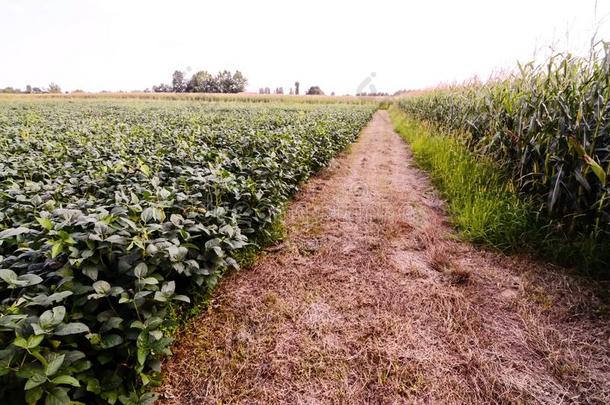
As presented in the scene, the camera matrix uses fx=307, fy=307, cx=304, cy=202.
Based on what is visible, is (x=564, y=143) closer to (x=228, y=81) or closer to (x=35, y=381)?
(x=35, y=381)

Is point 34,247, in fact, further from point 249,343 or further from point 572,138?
point 572,138

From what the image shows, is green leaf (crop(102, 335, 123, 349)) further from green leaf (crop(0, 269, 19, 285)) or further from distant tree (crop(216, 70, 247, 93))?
distant tree (crop(216, 70, 247, 93))

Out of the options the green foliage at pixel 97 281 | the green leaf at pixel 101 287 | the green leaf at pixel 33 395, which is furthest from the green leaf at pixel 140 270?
the green leaf at pixel 33 395

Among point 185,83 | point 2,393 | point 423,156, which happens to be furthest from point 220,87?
point 2,393

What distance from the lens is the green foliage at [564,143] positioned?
2.62 m

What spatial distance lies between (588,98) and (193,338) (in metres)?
3.90

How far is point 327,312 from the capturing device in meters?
2.21

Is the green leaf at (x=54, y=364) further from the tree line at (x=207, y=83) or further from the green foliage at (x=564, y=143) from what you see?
the tree line at (x=207, y=83)

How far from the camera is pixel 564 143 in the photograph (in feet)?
9.56

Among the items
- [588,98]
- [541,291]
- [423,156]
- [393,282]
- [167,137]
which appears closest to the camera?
[541,291]

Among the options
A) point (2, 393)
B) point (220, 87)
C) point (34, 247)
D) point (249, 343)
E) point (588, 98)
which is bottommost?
point (249, 343)

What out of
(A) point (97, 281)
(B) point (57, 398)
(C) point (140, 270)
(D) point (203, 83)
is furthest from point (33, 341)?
(D) point (203, 83)

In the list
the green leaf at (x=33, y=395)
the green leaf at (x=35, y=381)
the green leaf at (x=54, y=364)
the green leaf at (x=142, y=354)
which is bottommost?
the green leaf at (x=142, y=354)

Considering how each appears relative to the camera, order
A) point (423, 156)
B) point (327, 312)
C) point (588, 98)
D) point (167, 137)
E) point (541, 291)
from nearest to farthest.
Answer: point (327, 312)
point (541, 291)
point (588, 98)
point (167, 137)
point (423, 156)
